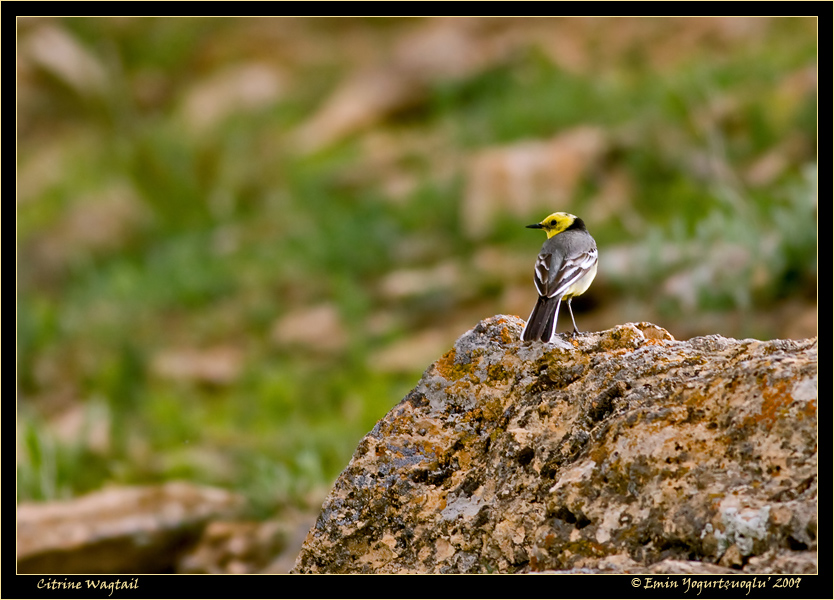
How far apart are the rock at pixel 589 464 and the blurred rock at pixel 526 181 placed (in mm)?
8273

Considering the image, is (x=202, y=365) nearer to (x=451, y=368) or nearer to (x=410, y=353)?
(x=410, y=353)

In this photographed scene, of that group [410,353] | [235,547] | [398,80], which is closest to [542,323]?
[235,547]

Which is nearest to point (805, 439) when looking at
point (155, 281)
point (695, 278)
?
point (695, 278)

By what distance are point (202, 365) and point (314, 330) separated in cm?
133

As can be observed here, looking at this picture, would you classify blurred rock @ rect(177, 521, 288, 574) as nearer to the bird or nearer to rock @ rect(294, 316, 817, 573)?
rock @ rect(294, 316, 817, 573)

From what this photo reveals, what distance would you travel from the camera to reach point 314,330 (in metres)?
12.0

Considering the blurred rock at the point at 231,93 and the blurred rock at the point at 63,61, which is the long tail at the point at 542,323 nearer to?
the blurred rock at the point at 231,93

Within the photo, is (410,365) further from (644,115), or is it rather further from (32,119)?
(32,119)

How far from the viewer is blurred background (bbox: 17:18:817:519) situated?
30.4 ft

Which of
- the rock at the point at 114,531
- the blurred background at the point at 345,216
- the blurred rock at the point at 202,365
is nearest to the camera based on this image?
the rock at the point at 114,531

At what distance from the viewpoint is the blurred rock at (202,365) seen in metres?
11.4

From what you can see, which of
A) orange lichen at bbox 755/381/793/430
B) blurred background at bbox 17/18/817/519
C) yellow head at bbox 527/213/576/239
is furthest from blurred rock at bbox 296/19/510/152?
orange lichen at bbox 755/381/793/430

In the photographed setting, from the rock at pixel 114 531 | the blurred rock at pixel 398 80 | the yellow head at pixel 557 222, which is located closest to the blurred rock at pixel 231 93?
the blurred rock at pixel 398 80

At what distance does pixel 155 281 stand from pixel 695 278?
7740 mm
